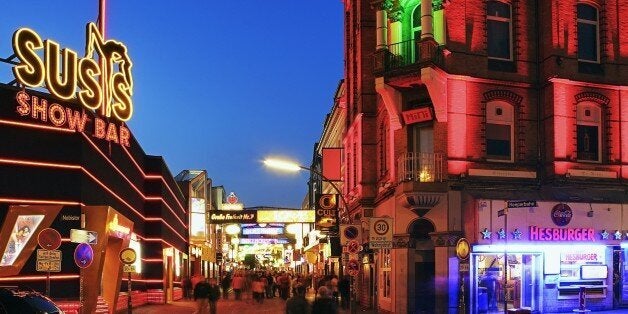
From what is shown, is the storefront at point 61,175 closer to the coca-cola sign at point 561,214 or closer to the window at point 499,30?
the window at point 499,30

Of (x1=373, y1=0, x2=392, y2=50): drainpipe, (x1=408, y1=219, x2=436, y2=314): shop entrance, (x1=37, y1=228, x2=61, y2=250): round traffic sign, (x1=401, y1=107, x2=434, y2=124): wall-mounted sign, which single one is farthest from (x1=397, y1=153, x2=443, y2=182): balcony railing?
(x1=37, y1=228, x2=61, y2=250): round traffic sign

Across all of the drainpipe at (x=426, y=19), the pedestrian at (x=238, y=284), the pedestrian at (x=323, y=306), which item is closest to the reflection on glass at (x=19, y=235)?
the pedestrian at (x=323, y=306)

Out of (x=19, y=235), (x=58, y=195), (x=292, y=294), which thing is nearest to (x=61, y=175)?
(x=58, y=195)

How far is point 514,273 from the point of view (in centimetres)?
2730

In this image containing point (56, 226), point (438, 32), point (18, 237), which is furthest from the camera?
point (438, 32)

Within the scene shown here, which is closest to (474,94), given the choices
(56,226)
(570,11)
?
(570,11)

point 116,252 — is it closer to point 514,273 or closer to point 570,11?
point 514,273

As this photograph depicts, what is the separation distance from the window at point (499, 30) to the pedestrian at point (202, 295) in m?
12.4

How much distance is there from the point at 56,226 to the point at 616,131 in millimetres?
18899

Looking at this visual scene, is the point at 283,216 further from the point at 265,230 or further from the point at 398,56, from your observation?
the point at 398,56

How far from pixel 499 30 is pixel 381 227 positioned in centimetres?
921

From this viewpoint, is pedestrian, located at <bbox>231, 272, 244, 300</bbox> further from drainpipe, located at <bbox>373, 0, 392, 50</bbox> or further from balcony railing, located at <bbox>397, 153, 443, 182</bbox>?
drainpipe, located at <bbox>373, 0, 392, 50</bbox>

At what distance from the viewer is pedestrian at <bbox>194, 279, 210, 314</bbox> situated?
81.5ft

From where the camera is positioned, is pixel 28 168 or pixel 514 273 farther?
pixel 514 273
